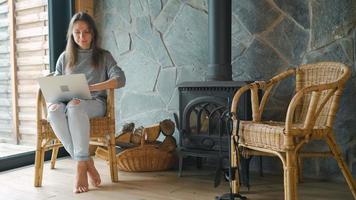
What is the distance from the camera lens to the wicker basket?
2797 mm

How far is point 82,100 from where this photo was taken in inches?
97.0

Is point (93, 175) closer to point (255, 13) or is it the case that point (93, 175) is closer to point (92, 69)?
point (92, 69)

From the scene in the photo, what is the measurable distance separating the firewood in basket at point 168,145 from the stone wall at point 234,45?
0.34m

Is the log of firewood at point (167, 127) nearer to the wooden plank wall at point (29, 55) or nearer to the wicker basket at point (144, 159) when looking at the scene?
the wicker basket at point (144, 159)

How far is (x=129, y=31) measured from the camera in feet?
11.5

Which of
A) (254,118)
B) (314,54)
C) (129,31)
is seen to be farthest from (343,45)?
(129,31)

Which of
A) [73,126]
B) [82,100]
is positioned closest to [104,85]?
[82,100]

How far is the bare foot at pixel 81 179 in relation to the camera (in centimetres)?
236

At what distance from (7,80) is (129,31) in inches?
41.9

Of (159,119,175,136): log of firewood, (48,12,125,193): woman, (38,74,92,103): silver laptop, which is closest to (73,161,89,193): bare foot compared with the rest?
(48,12,125,193): woman

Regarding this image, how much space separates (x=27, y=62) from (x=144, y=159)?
137 cm

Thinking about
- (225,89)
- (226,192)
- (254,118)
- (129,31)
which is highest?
(129,31)

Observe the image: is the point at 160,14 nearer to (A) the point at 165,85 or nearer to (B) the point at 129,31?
(B) the point at 129,31

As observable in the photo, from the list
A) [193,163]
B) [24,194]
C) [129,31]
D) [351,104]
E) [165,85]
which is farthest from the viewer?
[129,31]
